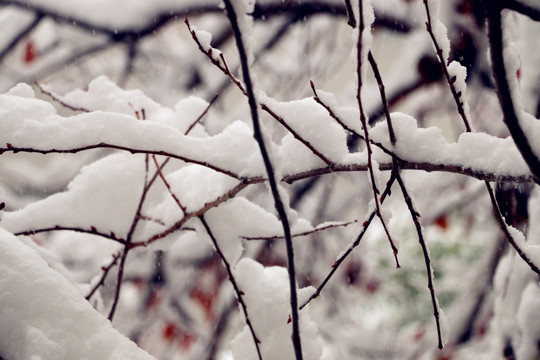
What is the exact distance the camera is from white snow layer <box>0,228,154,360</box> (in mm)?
597

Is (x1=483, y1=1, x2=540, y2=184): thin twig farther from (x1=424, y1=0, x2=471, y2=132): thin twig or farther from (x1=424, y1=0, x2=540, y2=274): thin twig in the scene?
(x1=424, y1=0, x2=471, y2=132): thin twig

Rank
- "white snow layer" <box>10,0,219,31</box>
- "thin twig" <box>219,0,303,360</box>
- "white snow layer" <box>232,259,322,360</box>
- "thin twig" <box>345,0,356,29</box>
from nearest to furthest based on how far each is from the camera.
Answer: "thin twig" <box>219,0,303,360</box>
"thin twig" <box>345,0,356,29</box>
"white snow layer" <box>232,259,322,360</box>
"white snow layer" <box>10,0,219,31</box>

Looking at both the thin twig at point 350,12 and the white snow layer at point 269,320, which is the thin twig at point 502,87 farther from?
the white snow layer at point 269,320

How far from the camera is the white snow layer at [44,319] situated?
0.60 metres

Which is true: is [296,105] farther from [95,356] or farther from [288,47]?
[288,47]

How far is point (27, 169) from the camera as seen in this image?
425 cm

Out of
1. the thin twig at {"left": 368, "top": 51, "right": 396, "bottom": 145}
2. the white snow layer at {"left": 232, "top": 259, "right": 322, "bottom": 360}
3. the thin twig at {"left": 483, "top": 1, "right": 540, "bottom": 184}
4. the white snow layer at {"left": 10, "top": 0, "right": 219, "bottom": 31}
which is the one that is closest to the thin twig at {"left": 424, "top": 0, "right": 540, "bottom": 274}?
the thin twig at {"left": 483, "top": 1, "right": 540, "bottom": 184}

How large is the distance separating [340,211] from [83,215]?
240 cm

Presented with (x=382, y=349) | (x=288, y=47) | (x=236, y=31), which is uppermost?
(x=288, y=47)

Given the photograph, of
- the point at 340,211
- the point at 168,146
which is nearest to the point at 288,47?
the point at 340,211

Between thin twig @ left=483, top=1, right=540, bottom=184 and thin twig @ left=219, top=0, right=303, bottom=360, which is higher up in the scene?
thin twig @ left=483, top=1, right=540, bottom=184

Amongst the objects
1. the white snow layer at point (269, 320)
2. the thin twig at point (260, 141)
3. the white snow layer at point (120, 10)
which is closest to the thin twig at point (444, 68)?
the thin twig at point (260, 141)

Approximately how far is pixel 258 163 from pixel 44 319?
416 millimetres

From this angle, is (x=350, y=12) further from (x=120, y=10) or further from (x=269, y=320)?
(x=120, y=10)
